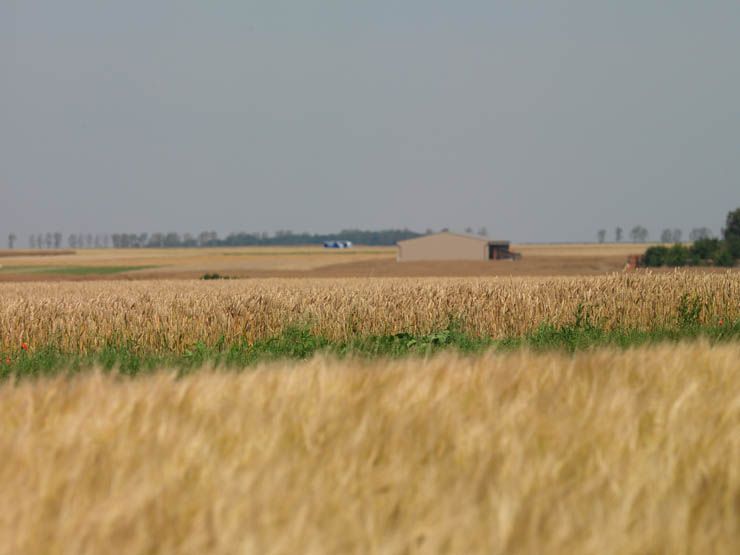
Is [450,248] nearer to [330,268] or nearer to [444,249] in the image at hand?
[444,249]

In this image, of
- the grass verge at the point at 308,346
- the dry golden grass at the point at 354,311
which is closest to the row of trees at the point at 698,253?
the dry golden grass at the point at 354,311

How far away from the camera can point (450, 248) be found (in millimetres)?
121750

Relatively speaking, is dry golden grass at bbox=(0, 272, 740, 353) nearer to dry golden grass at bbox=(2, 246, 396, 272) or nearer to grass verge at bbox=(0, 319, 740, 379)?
grass verge at bbox=(0, 319, 740, 379)

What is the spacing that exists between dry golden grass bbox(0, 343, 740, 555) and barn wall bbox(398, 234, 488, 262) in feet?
381

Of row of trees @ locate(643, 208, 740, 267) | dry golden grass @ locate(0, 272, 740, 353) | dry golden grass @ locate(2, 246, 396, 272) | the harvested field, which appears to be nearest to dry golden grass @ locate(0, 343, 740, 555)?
dry golden grass @ locate(0, 272, 740, 353)

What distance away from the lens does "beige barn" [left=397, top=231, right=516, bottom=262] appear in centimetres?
12119

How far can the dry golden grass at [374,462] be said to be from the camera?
2908 millimetres

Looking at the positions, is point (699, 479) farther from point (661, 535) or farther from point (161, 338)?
point (161, 338)

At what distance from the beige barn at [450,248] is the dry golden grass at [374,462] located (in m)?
116

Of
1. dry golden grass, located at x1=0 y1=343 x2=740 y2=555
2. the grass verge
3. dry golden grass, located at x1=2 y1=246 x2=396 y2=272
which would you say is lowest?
dry golden grass, located at x1=2 y1=246 x2=396 y2=272

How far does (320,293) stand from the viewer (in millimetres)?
20766

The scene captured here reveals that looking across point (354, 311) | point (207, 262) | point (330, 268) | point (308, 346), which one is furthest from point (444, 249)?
point (308, 346)

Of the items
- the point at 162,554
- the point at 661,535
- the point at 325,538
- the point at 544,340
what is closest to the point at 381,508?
the point at 325,538

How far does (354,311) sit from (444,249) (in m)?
104
